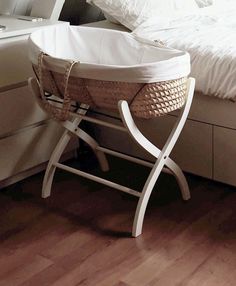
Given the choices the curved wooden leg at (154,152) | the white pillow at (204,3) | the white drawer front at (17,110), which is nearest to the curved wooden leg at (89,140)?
the white drawer front at (17,110)

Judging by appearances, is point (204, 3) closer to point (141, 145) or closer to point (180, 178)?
point (180, 178)

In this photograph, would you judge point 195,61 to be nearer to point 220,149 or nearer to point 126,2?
point 220,149

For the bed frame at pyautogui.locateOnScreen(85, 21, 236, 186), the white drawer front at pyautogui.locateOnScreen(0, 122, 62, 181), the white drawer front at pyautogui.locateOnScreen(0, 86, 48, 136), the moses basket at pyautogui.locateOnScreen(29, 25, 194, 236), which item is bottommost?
the white drawer front at pyautogui.locateOnScreen(0, 122, 62, 181)

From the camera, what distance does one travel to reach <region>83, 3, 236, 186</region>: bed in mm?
2045

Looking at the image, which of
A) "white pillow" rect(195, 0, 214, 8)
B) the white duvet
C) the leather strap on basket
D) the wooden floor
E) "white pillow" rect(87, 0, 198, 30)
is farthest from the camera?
"white pillow" rect(195, 0, 214, 8)

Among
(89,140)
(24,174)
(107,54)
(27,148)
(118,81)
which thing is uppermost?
(118,81)

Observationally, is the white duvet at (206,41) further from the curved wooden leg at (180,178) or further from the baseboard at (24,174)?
the baseboard at (24,174)

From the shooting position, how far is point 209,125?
Answer: 2.18m

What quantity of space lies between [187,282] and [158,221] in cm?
40

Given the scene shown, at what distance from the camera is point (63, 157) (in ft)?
8.38

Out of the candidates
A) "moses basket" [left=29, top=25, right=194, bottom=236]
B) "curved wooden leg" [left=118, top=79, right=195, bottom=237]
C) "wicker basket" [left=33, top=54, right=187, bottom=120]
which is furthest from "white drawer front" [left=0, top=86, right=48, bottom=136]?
"curved wooden leg" [left=118, top=79, right=195, bottom=237]

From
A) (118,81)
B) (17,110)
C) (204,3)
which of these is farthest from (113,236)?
(204,3)

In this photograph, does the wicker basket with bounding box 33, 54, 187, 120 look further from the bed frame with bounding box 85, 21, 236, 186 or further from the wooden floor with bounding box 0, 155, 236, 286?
the wooden floor with bounding box 0, 155, 236, 286

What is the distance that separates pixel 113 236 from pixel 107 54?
2.57ft
